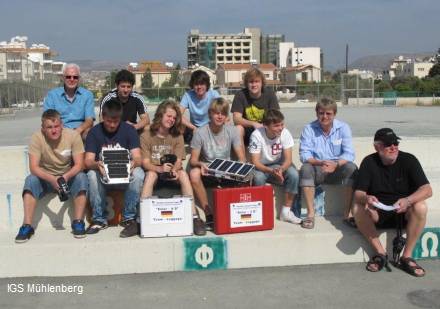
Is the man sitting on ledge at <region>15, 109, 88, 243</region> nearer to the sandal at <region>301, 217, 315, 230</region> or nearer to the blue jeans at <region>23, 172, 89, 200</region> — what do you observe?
the blue jeans at <region>23, 172, 89, 200</region>

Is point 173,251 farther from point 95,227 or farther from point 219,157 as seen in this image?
point 219,157

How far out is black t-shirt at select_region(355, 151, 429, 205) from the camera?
448cm

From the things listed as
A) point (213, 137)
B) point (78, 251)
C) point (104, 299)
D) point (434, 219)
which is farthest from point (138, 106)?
point (434, 219)

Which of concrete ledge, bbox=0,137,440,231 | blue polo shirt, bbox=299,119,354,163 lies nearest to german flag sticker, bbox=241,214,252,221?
blue polo shirt, bbox=299,119,354,163

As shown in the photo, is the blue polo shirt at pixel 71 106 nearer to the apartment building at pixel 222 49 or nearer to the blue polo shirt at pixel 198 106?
the blue polo shirt at pixel 198 106

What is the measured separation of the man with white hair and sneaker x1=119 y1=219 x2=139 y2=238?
1474mm

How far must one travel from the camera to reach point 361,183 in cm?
454

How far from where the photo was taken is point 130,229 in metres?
4.70

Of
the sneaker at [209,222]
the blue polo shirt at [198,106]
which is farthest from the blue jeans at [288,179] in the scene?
the blue polo shirt at [198,106]

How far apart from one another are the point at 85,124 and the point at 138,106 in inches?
24.8

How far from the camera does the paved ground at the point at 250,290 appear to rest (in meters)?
3.84

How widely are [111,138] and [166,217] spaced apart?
98 centimetres

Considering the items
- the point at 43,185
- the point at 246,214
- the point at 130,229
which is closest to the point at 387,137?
the point at 246,214

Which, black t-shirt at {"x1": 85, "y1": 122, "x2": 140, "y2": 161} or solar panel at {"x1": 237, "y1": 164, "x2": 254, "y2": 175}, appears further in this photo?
black t-shirt at {"x1": 85, "y1": 122, "x2": 140, "y2": 161}
